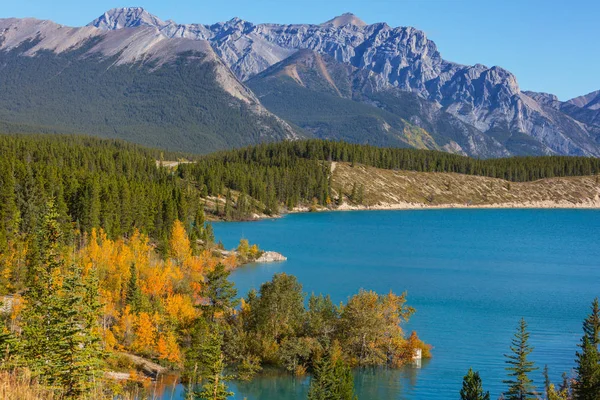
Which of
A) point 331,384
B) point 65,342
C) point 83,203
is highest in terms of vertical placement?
point 83,203

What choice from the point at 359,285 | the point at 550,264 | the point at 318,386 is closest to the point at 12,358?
the point at 318,386

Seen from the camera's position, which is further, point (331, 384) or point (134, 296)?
point (134, 296)

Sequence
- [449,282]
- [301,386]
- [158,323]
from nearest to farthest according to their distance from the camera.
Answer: [301,386] → [158,323] → [449,282]

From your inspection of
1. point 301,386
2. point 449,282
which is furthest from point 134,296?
point 449,282

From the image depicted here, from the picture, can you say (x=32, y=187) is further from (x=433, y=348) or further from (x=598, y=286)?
(x=598, y=286)

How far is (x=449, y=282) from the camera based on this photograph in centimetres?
10981

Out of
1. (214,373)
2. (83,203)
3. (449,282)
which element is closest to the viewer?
(214,373)

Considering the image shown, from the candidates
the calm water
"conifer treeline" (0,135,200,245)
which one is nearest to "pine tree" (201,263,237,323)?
the calm water

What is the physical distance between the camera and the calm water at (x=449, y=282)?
5878 cm

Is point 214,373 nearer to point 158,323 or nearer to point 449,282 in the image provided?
point 158,323

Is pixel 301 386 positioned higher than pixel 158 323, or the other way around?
pixel 158 323

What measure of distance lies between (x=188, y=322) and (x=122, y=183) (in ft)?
233

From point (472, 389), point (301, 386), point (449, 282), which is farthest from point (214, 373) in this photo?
point (449, 282)

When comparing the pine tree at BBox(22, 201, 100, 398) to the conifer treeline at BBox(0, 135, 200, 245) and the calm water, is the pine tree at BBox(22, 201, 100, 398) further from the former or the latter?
the conifer treeline at BBox(0, 135, 200, 245)
